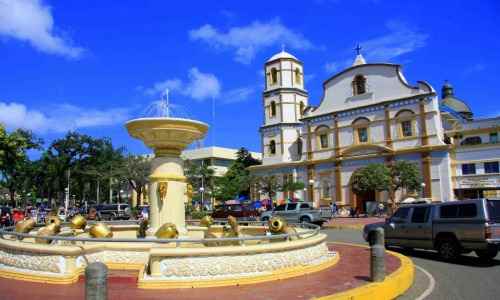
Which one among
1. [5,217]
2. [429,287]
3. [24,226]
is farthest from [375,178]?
[24,226]

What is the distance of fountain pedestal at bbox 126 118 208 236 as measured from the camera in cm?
1294

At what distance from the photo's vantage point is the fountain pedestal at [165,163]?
42.4 ft

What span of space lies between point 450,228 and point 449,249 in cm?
68

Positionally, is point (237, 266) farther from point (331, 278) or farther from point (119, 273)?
point (119, 273)

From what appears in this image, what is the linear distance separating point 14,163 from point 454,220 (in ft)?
102

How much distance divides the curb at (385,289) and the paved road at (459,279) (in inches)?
7.1

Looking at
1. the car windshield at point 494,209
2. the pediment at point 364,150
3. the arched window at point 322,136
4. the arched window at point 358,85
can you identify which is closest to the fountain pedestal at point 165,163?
the car windshield at point 494,209

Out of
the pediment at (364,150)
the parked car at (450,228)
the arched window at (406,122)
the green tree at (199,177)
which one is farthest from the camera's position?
the green tree at (199,177)

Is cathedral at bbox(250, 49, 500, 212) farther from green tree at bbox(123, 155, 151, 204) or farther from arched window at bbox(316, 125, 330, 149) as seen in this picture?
green tree at bbox(123, 155, 151, 204)

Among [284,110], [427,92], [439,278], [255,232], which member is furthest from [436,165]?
[439,278]

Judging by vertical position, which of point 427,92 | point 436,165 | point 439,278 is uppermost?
point 427,92

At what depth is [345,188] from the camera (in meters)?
47.1

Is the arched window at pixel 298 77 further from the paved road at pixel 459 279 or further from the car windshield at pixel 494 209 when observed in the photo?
the car windshield at pixel 494 209

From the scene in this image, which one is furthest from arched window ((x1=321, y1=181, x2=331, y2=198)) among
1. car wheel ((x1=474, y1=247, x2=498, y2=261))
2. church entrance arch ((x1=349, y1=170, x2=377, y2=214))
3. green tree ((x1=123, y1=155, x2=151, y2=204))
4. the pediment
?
car wheel ((x1=474, y1=247, x2=498, y2=261))
